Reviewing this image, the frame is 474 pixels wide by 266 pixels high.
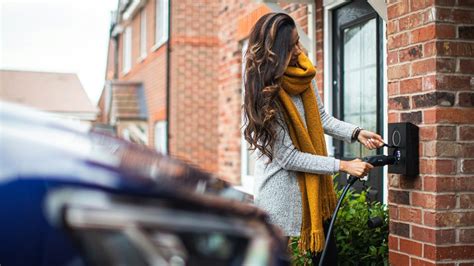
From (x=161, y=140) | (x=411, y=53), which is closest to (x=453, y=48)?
(x=411, y=53)

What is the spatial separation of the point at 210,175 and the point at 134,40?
47.9 ft

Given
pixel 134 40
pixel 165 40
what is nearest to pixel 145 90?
pixel 165 40

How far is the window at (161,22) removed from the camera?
11.8m

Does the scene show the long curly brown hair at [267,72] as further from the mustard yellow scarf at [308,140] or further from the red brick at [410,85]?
the red brick at [410,85]

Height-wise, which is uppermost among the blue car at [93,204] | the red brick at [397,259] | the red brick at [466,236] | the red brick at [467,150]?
the red brick at [467,150]

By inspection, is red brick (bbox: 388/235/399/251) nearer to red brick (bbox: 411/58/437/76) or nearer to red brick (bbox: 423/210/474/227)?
red brick (bbox: 423/210/474/227)

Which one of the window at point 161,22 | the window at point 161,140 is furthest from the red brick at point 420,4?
the window at point 161,22

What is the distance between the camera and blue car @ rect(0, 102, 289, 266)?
81 centimetres

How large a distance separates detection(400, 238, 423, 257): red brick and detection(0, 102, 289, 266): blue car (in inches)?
92.3

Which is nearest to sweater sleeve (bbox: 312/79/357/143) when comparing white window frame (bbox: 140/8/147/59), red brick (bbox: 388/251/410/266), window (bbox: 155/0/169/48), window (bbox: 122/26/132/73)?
red brick (bbox: 388/251/410/266)

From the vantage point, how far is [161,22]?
12547 mm

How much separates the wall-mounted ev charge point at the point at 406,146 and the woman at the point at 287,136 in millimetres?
181

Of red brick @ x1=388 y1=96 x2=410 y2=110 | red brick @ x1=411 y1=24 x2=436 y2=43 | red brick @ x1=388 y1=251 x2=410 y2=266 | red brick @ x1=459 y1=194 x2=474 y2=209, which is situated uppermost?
red brick @ x1=411 y1=24 x2=436 y2=43

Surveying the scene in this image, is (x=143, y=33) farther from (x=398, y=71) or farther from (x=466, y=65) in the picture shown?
(x=466, y=65)
